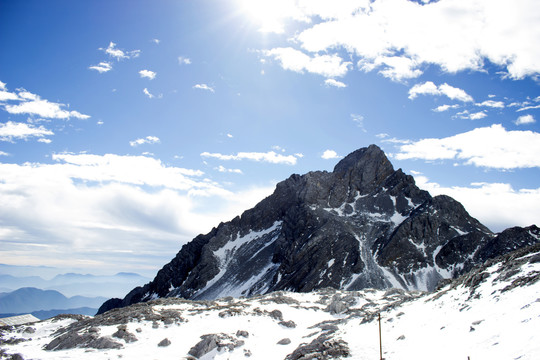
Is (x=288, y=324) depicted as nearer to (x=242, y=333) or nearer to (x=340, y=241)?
(x=242, y=333)

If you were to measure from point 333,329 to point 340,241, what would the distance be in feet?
318

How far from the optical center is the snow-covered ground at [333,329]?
2141 cm

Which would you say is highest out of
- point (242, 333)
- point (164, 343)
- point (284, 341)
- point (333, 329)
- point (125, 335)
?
point (125, 335)

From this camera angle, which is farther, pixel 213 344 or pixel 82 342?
pixel 82 342

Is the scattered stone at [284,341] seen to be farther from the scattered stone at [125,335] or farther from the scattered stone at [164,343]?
the scattered stone at [125,335]

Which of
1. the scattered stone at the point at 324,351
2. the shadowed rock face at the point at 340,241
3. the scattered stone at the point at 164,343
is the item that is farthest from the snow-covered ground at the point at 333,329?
the shadowed rock face at the point at 340,241

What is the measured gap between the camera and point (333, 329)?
39625mm

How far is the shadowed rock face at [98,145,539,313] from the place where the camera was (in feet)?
399

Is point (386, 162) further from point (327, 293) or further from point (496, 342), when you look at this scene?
point (496, 342)

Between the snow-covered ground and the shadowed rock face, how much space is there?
67629 mm

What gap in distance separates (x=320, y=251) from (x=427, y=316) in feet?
340

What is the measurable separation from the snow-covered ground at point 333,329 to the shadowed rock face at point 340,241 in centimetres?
6763

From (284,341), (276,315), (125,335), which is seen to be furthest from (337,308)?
(125,335)

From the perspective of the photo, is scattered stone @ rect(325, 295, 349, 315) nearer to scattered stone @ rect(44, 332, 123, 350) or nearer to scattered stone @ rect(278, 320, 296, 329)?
scattered stone @ rect(278, 320, 296, 329)
